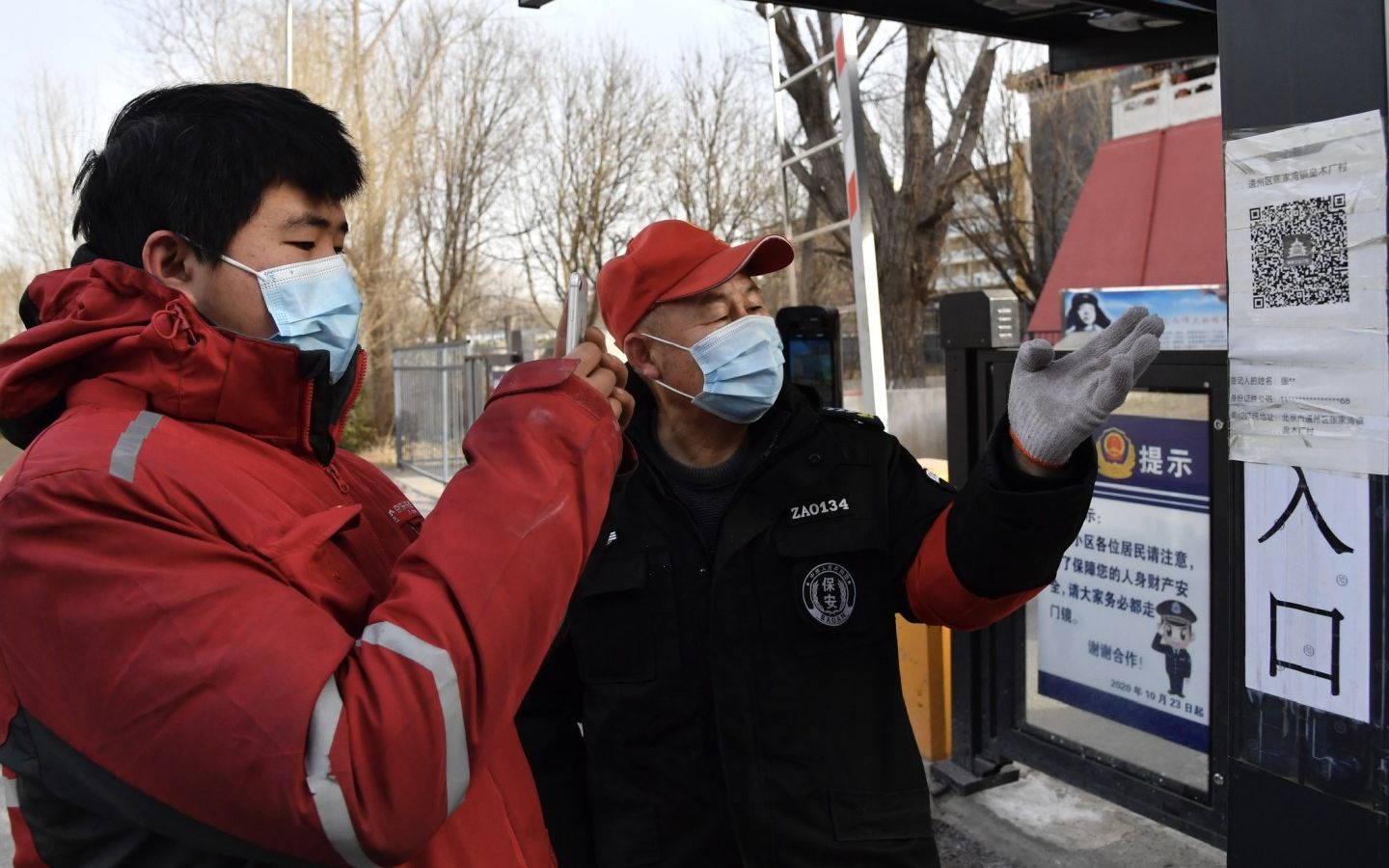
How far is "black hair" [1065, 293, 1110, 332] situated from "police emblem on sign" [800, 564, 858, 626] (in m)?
14.5

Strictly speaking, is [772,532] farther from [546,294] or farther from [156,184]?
[546,294]

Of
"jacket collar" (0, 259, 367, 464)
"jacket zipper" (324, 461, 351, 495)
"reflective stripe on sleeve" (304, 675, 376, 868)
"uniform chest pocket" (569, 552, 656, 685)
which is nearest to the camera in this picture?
"reflective stripe on sleeve" (304, 675, 376, 868)

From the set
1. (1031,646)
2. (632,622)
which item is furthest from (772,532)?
(1031,646)

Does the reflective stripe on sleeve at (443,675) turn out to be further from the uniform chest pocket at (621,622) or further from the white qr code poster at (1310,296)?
the white qr code poster at (1310,296)

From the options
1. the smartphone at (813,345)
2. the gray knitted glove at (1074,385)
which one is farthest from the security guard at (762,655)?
the smartphone at (813,345)

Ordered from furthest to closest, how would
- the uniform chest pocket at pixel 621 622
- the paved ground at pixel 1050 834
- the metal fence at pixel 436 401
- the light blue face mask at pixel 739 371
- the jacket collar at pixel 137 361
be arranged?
the metal fence at pixel 436 401
the paved ground at pixel 1050 834
the light blue face mask at pixel 739 371
the uniform chest pocket at pixel 621 622
the jacket collar at pixel 137 361

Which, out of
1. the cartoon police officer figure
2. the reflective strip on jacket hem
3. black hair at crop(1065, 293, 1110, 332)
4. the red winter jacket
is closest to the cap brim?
the red winter jacket

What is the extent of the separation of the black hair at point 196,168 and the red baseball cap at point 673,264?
1.18 meters

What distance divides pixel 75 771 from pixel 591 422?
641 millimetres

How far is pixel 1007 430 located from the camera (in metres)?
1.84

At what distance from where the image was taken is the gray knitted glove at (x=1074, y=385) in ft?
5.32

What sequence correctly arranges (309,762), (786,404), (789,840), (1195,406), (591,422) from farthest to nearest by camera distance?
1. (1195,406)
2. (786,404)
3. (789,840)
4. (591,422)
5. (309,762)

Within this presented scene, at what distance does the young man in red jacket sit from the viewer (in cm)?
102

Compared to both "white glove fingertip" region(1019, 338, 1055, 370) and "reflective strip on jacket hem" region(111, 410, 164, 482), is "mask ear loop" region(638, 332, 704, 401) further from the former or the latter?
"reflective strip on jacket hem" region(111, 410, 164, 482)
